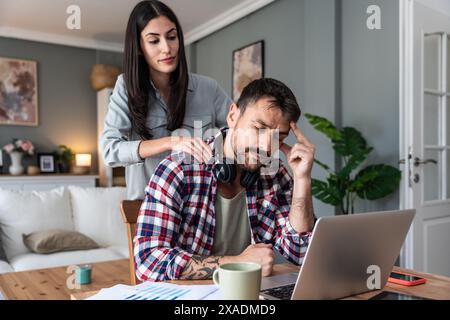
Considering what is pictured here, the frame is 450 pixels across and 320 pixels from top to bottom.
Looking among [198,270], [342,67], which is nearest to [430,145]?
[342,67]

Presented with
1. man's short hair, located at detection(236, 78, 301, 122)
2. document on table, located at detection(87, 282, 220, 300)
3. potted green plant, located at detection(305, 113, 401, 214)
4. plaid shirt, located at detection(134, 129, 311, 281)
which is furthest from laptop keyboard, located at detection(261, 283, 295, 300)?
potted green plant, located at detection(305, 113, 401, 214)

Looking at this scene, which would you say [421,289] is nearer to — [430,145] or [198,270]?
[198,270]

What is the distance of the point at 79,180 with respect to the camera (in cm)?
533

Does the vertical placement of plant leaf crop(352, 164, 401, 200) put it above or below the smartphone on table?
above

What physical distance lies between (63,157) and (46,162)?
0.23 m

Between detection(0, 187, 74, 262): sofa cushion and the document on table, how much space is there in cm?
250

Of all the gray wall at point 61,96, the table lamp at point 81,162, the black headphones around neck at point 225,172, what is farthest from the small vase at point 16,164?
the black headphones around neck at point 225,172

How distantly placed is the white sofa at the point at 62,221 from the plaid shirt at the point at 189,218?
6.22 ft

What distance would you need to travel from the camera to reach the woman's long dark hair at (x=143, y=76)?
55.8 inches

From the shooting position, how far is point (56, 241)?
292 cm

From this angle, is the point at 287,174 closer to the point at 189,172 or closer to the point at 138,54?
the point at 189,172

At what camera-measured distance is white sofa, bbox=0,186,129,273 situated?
9.39 ft

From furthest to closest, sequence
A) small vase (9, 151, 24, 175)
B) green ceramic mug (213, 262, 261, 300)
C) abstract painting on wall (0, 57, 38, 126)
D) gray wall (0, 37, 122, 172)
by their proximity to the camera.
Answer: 1. gray wall (0, 37, 122, 172)
2. abstract painting on wall (0, 57, 38, 126)
3. small vase (9, 151, 24, 175)
4. green ceramic mug (213, 262, 261, 300)

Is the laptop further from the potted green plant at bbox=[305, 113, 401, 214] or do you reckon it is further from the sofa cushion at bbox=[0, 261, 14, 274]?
the sofa cushion at bbox=[0, 261, 14, 274]
